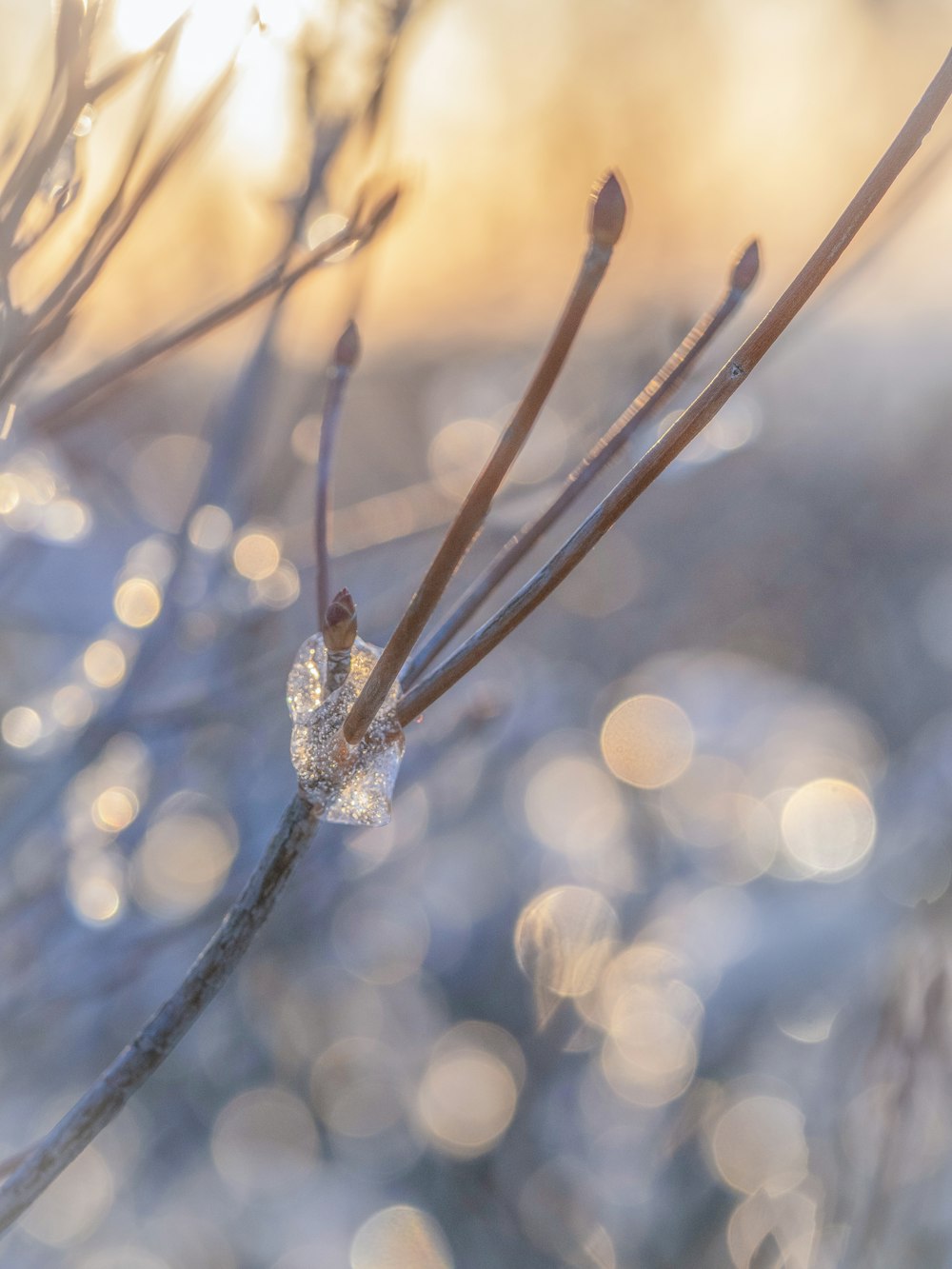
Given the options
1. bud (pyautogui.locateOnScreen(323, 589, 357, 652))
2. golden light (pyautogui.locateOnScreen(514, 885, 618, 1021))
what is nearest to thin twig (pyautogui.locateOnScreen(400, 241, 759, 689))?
bud (pyautogui.locateOnScreen(323, 589, 357, 652))

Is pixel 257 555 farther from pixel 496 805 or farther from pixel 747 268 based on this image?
pixel 496 805

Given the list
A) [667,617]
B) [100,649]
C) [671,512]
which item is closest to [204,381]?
[671,512]

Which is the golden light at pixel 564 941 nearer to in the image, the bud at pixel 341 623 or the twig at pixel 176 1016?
the twig at pixel 176 1016

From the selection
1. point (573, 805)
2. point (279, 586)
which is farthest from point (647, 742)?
point (279, 586)

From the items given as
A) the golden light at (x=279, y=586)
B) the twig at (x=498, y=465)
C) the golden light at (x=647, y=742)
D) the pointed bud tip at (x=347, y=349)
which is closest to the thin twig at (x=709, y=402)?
the twig at (x=498, y=465)

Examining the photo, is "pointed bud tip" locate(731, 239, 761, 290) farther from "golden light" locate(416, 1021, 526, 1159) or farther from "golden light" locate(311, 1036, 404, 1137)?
"golden light" locate(311, 1036, 404, 1137)

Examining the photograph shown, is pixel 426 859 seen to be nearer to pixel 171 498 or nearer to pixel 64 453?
pixel 64 453
